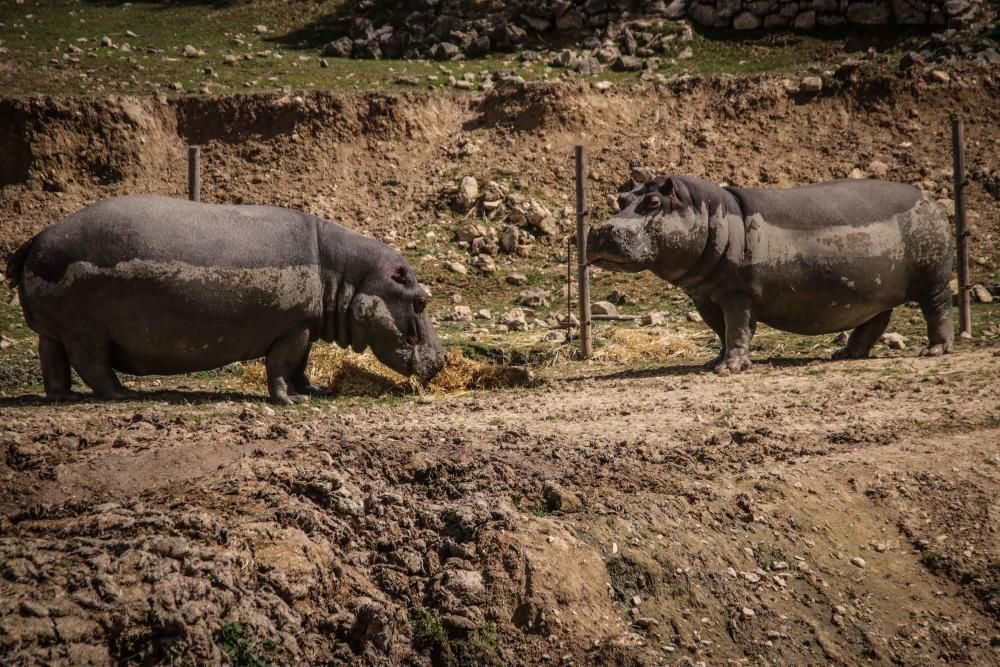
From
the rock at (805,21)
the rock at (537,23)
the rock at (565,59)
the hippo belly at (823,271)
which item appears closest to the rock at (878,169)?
the rock at (805,21)

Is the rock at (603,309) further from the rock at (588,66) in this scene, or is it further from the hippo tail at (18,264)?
the rock at (588,66)

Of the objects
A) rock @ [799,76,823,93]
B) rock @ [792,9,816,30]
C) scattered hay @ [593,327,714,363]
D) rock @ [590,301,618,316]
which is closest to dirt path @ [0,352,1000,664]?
scattered hay @ [593,327,714,363]

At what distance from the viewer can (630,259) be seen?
1106 centimetres

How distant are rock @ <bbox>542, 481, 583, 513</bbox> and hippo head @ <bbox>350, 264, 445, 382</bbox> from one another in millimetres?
3920

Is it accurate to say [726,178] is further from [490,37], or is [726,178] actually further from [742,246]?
[742,246]

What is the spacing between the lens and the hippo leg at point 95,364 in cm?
949

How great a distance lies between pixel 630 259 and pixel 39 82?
14178 mm

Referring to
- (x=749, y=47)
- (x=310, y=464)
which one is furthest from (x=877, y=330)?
(x=749, y=47)

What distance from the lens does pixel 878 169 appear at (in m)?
20.5

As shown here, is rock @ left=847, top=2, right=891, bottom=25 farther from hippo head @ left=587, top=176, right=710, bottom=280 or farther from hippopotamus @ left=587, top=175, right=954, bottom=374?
hippo head @ left=587, top=176, right=710, bottom=280

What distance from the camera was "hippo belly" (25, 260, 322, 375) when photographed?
365 inches

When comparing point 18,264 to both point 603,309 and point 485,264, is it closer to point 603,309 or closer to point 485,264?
point 603,309

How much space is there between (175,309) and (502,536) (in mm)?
4365

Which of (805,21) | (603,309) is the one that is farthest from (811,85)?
(603,309)
